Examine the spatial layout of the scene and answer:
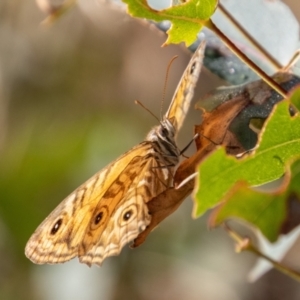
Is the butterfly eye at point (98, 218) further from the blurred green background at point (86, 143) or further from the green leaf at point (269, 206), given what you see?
the blurred green background at point (86, 143)

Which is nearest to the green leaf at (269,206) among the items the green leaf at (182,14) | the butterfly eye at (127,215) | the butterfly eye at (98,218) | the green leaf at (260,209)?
the green leaf at (260,209)

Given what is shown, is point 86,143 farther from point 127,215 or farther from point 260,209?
point 260,209

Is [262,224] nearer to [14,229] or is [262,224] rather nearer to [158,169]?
[158,169]

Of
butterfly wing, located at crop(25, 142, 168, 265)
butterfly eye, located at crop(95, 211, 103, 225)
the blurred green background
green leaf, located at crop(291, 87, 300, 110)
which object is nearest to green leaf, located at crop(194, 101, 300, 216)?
green leaf, located at crop(291, 87, 300, 110)

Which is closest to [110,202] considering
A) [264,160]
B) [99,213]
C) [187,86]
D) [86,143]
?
[99,213]

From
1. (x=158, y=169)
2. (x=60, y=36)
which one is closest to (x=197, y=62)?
(x=158, y=169)

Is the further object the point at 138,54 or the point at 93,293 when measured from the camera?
the point at 138,54
